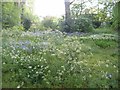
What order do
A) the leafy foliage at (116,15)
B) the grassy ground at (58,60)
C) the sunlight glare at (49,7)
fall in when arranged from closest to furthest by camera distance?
the grassy ground at (58,60), the leafy foliage at (116,15), the sunlight glare at (49,7)

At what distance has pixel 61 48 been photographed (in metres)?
2.71

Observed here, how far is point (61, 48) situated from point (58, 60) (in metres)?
0.18

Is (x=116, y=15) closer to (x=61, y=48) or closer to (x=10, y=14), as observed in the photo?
(x=61, y=48)

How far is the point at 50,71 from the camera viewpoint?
245 centimetres

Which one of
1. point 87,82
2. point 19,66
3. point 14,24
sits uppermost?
point 14,24

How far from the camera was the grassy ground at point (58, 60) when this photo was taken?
2385 millimetres

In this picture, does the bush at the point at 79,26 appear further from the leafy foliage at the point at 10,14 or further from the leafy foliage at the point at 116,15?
the leafy foliage at the point at 10,14

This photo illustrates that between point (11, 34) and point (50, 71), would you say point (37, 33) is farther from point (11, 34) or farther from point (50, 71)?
point (50, 71)

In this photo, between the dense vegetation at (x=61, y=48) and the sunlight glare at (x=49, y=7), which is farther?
the sunlight glare at (x=49, y=7)

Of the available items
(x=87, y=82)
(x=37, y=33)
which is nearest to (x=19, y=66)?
(x=37, y=33)

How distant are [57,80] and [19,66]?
42 centimetres

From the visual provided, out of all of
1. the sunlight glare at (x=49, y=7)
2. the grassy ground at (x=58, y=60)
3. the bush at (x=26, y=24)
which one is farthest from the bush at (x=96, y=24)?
the bush at (x=26, y=24)

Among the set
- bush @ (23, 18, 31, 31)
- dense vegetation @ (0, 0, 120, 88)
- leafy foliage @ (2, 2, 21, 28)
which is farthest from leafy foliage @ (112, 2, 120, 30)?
leafy foliage @ (2, 2, 21, 28)

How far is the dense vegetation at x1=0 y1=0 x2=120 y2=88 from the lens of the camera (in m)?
2.40
